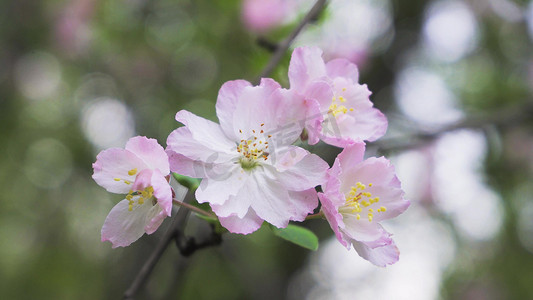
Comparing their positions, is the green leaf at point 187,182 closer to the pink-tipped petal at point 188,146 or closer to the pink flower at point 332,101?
the pink-tipped petal at point 188,146

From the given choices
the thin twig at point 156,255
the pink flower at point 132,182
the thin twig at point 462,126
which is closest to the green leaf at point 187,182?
the thin twig at point 156,255

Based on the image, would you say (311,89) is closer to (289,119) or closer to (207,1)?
(289,119)

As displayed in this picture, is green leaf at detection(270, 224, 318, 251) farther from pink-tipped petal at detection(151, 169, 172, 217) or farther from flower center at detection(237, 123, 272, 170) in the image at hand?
pink-tipped petal at detection(151, 169, 172, 217)

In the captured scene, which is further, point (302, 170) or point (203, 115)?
point (203, 115)

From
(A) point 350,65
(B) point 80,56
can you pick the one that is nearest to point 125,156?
(A) point 350,65

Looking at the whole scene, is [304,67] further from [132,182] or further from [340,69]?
[132,182]

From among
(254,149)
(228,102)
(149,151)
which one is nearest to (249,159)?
(254,149)

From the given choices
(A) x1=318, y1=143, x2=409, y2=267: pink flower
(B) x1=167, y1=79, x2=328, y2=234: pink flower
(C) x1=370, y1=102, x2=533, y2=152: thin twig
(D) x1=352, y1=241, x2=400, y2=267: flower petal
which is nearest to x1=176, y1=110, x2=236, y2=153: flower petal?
(B) x1=167, y1=79, x2=328, y2=234: pink flower
